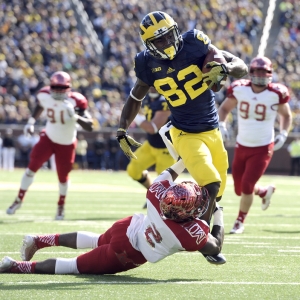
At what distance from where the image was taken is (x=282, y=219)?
31.4 ft

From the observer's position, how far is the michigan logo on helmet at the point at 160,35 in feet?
18.8

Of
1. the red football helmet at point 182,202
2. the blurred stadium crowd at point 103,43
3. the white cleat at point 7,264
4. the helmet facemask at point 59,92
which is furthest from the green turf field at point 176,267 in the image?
the blurred stadium crowd at point 103,43

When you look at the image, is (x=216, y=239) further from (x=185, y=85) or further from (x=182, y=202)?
(x=185, y=85)

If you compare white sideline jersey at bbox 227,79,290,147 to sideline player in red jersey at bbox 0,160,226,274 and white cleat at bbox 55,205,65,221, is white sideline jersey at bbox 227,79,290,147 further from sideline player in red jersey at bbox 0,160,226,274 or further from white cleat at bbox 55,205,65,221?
sideline player in red jersey at bbox 0,160,226,274

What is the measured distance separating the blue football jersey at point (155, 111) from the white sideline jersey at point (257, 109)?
76.4 inches

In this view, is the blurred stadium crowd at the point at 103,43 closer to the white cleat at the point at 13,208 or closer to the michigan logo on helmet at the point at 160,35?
the white cleat at the point at 13,208

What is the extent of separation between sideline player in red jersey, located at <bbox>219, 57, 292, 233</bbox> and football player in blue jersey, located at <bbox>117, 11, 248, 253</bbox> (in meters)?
2.12

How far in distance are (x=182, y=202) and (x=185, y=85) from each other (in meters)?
1.59

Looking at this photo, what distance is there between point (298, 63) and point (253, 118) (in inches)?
747

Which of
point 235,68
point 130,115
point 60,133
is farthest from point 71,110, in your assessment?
point 235,68

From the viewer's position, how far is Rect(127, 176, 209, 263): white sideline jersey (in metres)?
4.77

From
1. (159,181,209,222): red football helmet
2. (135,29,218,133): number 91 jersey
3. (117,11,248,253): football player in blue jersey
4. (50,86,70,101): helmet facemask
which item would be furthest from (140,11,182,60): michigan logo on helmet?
(50,86,70,101): helmet facemask

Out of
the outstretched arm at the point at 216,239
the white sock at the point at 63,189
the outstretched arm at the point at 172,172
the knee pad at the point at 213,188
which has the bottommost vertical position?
the white sock at the point at 63,189

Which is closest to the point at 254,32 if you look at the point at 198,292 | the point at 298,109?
the point at 298,109
